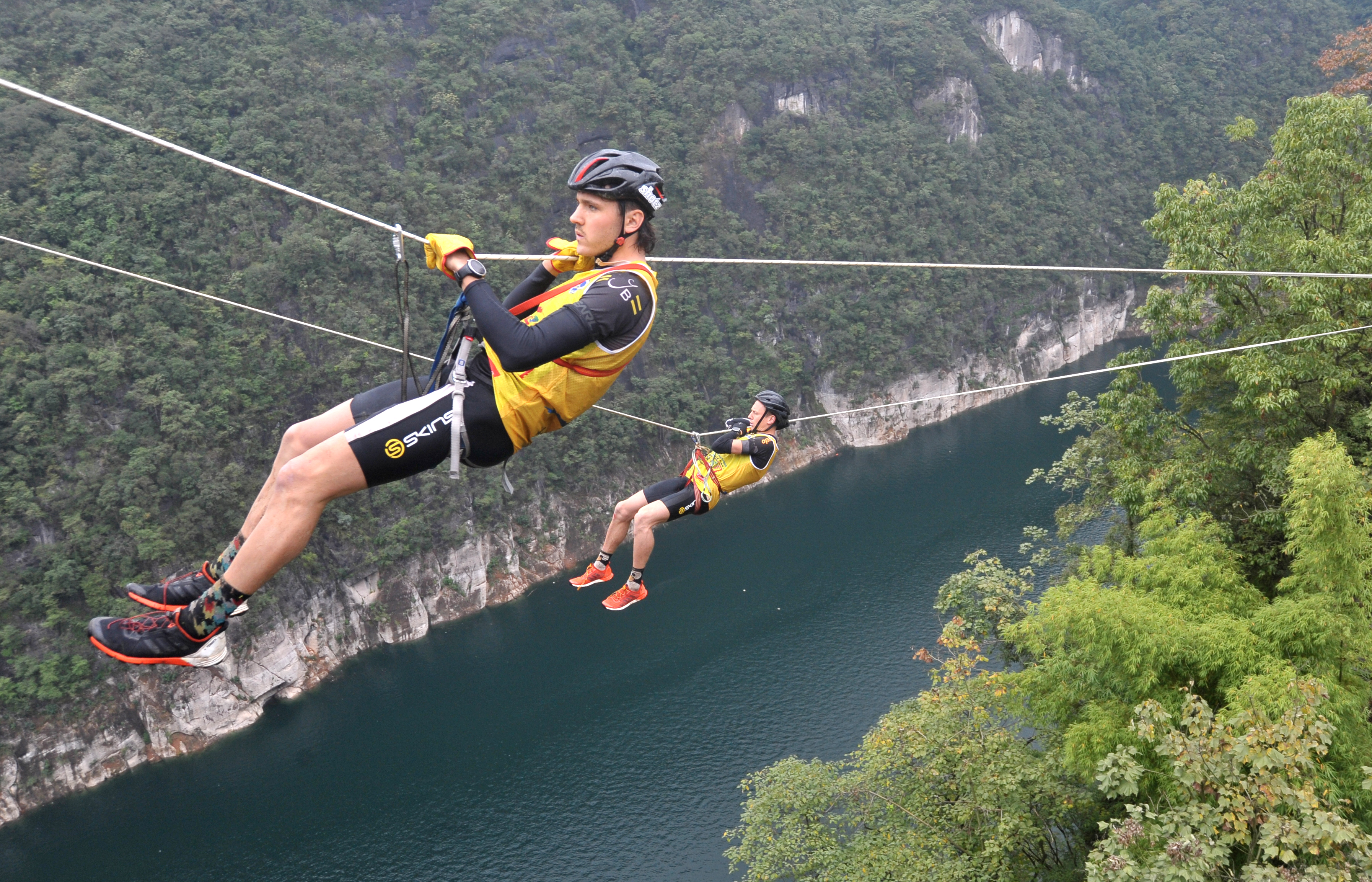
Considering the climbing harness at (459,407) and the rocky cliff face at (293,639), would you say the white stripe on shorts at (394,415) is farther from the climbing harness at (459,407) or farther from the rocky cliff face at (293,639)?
the rocky cliff face at (293,639)

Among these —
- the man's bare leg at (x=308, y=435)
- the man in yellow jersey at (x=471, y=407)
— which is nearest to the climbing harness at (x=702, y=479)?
the man in yellow jersey at (x=471, y=407)

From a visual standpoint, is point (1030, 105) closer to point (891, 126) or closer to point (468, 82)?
point (891, 126)

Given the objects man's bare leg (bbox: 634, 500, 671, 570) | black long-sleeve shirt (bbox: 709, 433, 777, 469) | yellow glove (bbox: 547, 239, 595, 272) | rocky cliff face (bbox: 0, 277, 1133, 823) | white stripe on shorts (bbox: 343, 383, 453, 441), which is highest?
yellow glove (bbox: 547, 239, 595, 272)

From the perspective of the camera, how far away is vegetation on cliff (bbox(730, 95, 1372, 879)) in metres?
6.59

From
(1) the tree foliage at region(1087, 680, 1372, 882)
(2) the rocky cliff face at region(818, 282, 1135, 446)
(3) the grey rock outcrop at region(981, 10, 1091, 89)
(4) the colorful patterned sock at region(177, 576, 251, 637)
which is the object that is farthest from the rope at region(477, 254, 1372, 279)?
(3) the grey rock outcrop at region(981, 10, 1091, 89)

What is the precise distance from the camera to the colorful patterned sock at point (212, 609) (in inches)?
107

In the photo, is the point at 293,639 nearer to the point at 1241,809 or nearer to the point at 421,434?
the point at 1241,809

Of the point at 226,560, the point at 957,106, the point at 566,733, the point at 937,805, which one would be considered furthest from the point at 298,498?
the point at 957,106

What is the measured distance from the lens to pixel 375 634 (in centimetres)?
2445

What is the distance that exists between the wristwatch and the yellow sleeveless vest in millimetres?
203

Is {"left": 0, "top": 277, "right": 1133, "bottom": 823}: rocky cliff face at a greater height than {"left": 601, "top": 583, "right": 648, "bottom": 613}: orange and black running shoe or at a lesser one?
lesser

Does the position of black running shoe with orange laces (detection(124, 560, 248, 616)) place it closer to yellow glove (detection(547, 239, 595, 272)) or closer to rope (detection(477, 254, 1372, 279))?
rope (detection(477, 254, 1372, 279))

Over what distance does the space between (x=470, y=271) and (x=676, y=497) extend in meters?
2.95

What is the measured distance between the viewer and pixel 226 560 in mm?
2871
